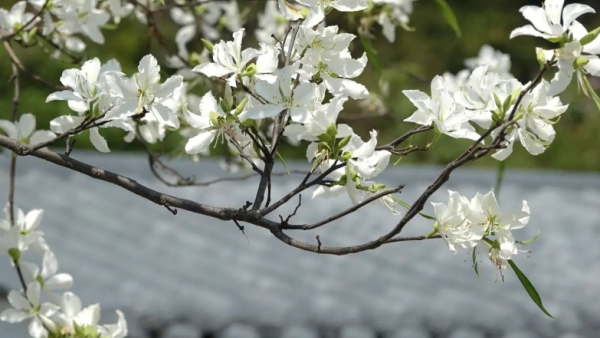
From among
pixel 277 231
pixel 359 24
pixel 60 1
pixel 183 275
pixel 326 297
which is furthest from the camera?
pixel 183 275

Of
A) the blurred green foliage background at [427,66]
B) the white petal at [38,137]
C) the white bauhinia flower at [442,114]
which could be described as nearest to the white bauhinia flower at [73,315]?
the white petal at [38,137]

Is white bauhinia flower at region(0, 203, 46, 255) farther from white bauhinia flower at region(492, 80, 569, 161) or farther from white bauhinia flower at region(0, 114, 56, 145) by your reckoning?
white bauhinia flower at region(492, 80, 569, 161)

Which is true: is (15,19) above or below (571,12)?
below

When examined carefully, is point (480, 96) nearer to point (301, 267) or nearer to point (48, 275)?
point (48, 275)

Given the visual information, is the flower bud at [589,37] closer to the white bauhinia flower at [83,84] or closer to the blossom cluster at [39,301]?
the white bauhinia flower at [83,84]

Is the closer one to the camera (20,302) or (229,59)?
(229,59)

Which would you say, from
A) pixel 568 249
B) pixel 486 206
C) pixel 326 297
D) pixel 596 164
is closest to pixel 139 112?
pixel 486 206

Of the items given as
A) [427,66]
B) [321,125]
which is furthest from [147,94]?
[427,66]

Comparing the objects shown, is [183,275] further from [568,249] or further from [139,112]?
[139,112]
